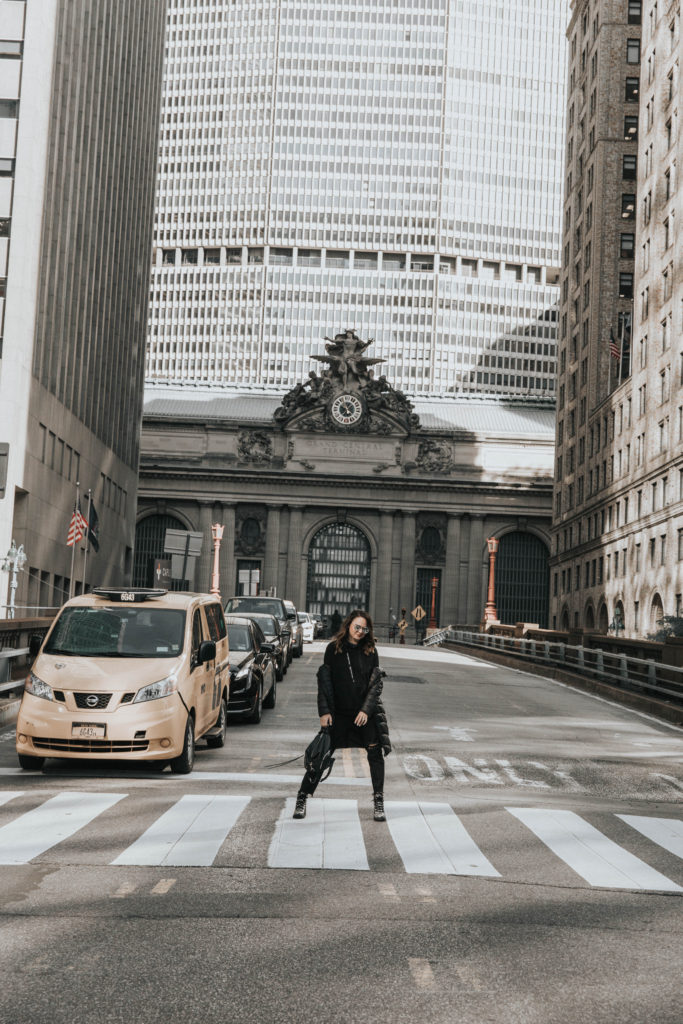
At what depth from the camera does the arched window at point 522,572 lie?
92.4 metres

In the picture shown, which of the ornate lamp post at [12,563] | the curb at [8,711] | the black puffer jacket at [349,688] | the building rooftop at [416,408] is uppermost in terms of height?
the building rooftop at [416,408]

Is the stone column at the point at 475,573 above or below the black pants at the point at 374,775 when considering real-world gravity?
above

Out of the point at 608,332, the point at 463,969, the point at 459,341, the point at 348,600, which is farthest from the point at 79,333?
the point at 459,341

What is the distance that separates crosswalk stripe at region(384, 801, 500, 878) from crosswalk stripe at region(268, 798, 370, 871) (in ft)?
1.10

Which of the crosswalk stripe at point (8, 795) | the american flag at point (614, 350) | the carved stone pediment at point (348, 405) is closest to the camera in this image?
the crosswalk stripe at point (8, 795)

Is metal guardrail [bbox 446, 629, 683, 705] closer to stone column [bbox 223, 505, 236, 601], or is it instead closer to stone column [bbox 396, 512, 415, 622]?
stone column [bbox 396, 512, 415, 622]

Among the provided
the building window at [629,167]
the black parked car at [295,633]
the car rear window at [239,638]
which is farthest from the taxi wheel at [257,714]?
the building window at [629,167]

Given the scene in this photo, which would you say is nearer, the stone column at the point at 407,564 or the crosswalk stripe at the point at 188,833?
the crosswalk stripe at the point at 188,833

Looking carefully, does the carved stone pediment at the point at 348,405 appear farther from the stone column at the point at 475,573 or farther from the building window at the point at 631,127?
the building window at the point at 631,127

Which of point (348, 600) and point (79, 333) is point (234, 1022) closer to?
point (79, 333)

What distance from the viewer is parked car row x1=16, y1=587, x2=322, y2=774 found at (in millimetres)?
12609

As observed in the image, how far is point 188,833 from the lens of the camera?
977 cm

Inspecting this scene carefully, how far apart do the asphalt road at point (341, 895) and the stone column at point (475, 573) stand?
249 feet

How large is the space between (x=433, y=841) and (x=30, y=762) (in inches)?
202
